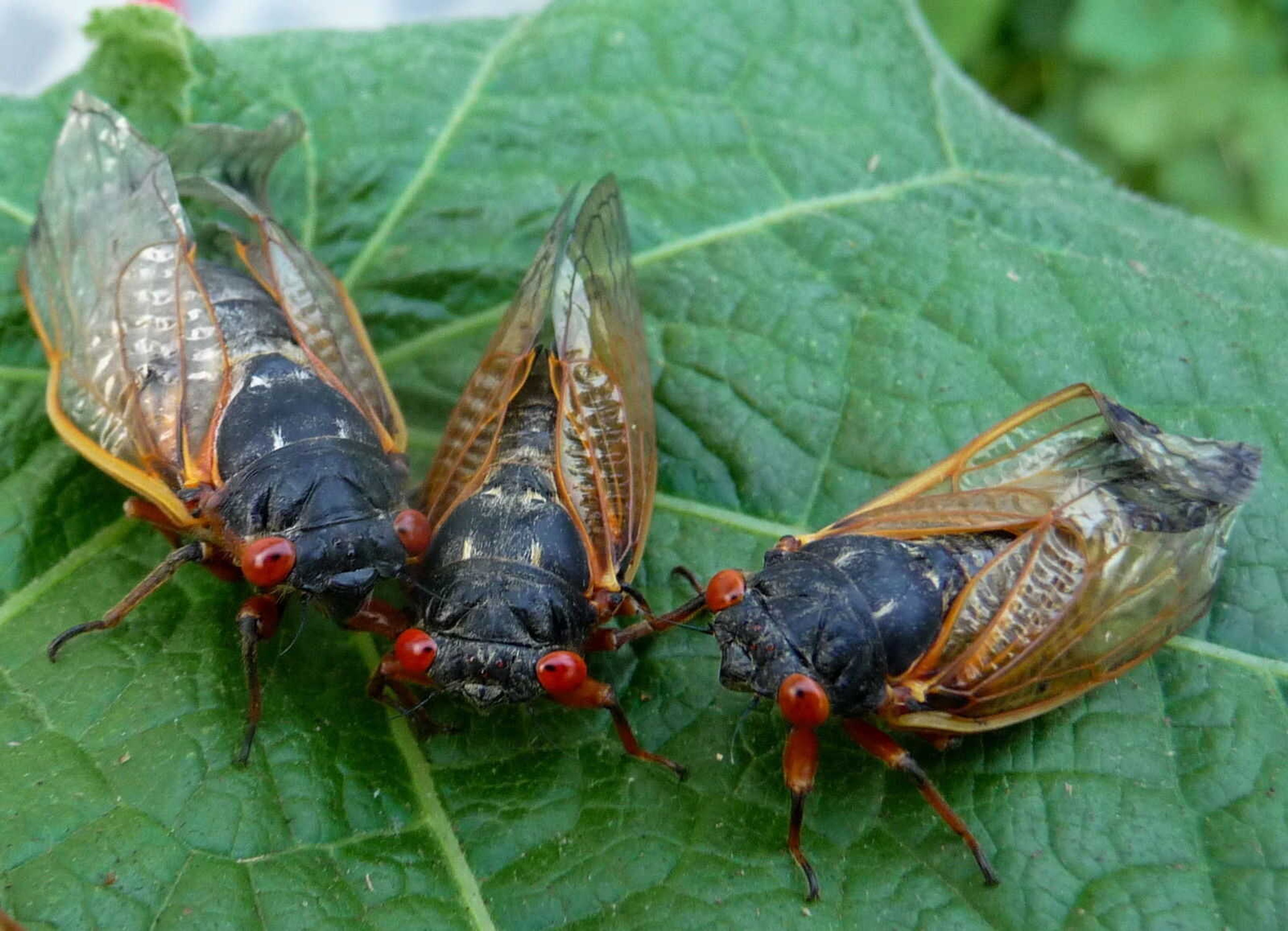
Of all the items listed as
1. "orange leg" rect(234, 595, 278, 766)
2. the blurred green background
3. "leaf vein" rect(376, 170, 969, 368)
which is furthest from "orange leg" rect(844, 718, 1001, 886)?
the blurred green background

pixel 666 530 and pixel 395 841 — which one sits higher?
pixel 666 530

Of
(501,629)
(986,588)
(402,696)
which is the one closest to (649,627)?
(501,629)

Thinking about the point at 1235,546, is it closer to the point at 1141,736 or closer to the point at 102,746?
the point at 1141,736

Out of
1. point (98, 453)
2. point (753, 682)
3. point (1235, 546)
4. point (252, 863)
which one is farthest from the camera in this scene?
point (98, 453)

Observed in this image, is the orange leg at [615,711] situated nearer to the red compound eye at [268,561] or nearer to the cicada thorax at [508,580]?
the cicada thorax at [508,580]

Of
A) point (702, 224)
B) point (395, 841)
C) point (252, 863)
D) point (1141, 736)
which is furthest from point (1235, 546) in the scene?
point (252, 863)

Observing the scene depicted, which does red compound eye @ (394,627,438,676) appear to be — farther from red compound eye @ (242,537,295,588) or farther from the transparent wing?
the transparent wing
